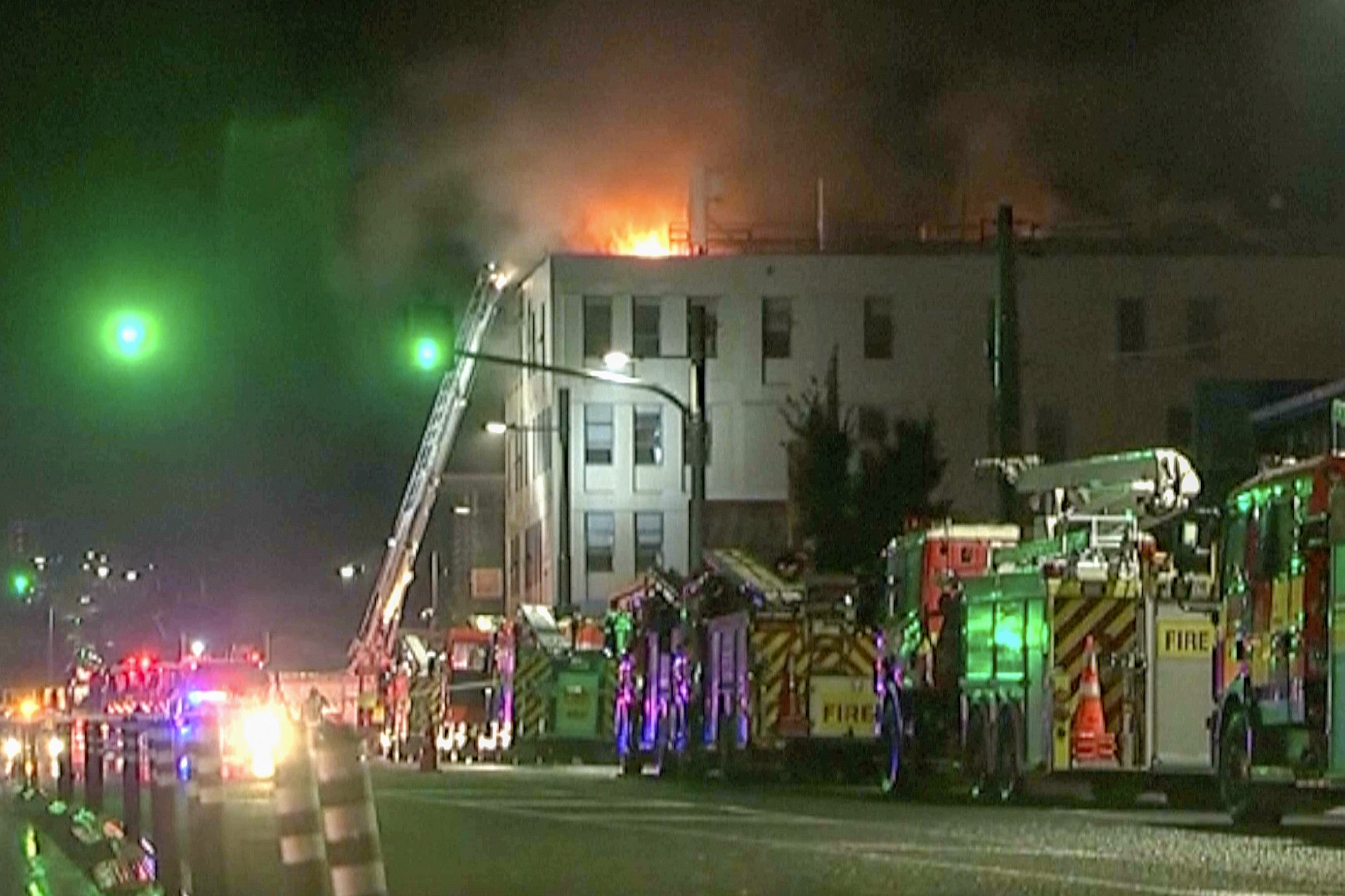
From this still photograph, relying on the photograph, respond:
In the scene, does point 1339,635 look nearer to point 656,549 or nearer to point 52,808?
point 52,808

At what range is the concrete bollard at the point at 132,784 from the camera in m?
17.9

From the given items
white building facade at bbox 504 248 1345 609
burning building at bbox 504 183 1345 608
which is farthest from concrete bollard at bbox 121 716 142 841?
white building facade at bbox 504 248 1345 609

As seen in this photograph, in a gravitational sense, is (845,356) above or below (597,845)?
above

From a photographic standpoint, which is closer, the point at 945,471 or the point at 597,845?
the point at 597,845

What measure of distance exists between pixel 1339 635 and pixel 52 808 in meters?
9.59

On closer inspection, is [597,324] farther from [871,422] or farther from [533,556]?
[533,556]

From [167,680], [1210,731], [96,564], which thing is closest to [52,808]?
[1210,731]

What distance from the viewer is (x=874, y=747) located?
3291 cm

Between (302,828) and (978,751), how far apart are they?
61.3 feet

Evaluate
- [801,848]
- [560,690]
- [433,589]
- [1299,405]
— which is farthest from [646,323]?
[801,848]

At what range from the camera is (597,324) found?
70812 mm

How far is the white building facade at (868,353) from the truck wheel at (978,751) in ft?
136

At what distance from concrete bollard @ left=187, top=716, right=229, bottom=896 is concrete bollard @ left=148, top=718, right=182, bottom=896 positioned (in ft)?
3.72

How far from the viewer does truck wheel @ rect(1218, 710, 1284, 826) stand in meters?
22.0
